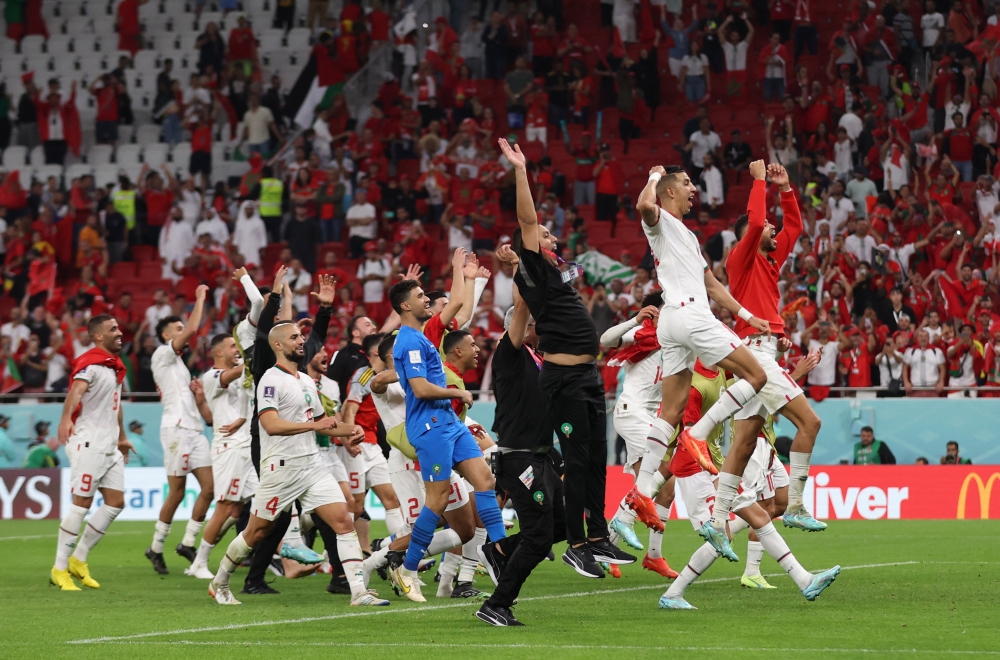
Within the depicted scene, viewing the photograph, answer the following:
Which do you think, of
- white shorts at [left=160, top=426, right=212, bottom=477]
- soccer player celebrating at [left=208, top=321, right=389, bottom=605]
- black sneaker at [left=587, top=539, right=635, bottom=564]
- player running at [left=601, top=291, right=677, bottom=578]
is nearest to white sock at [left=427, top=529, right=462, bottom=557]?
soccer player celebrating at [left=208, top=321, right=389, bottom=605]

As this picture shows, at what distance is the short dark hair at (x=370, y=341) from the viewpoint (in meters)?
13.0

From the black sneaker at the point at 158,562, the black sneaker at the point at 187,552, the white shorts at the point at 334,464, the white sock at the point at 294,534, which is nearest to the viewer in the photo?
the white sock at the point at 294,534

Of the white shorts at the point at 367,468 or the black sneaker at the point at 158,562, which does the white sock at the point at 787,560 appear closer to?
the white shorts at the point at 367,468

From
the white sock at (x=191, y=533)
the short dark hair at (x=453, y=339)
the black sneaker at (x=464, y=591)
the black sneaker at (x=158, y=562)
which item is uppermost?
the short dark hair at (x=453, y=339)

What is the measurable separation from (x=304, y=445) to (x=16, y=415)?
13.8 metres

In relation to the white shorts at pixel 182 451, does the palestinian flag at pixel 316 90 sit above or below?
above

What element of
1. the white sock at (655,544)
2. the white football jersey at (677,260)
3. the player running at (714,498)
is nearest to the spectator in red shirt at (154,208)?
the player running at (714,498)

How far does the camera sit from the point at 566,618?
385 inches

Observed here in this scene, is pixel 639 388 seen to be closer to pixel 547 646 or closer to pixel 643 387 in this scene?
pixel 643 387

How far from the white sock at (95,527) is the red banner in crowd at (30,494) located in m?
9.20

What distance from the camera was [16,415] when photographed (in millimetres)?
23328

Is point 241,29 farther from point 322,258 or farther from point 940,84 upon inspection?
point 940,84

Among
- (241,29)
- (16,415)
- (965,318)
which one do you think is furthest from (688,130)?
(16,415)

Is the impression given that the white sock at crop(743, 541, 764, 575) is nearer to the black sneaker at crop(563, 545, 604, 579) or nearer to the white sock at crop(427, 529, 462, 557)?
the black sneaker at crop(563, 545, 604, 579)
